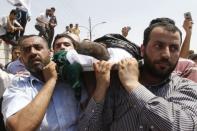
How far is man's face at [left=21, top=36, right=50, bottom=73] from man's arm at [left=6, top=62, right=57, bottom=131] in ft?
1.15

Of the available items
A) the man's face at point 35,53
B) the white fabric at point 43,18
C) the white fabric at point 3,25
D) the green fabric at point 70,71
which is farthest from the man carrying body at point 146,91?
the white fabric at point 43,18

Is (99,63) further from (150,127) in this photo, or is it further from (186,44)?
(186,44)

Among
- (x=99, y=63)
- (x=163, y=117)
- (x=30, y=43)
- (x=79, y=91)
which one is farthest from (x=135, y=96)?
(x=30, y=43)

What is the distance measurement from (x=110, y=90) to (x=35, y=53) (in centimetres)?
77

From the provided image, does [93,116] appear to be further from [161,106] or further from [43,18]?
[43,18]

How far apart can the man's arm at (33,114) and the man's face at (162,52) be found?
73cm

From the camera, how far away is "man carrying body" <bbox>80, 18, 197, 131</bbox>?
2588 mm

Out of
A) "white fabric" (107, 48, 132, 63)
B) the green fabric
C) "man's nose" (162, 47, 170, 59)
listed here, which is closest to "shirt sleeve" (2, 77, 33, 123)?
the green fabric

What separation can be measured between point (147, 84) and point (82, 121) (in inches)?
20.3

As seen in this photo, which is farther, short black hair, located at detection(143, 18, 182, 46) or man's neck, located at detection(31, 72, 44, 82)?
man's neck, located at detection(31, 72, 44, 82)

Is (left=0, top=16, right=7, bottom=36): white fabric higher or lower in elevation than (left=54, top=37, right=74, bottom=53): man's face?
higher

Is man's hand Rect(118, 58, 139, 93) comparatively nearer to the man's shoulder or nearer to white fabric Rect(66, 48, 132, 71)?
white fabric Rect(66, 48, 132, 71)

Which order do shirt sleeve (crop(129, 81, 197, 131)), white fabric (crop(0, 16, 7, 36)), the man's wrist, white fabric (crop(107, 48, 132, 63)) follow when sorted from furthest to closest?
1. white fabric (crop(0, 16, 7, 36))
2. white fabric (crop(107, 48, 132, 63))
3. the man's wrist
4. shirt sleeve (crop(129, 81, 197, 131))

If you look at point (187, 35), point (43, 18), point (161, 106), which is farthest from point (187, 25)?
point (43, 18)
